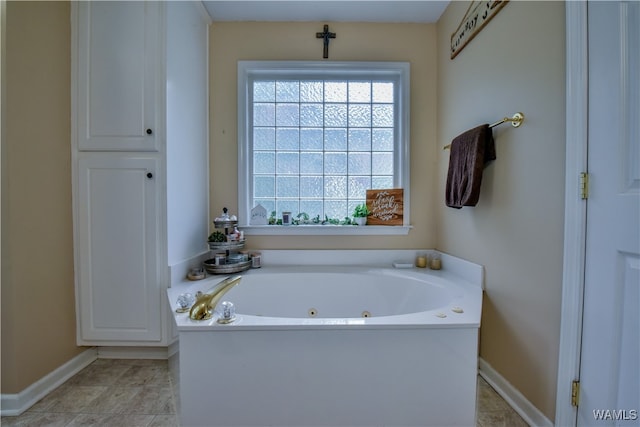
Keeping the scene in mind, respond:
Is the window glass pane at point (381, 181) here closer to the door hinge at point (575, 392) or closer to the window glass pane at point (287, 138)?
the window glass pane at point (287, 138)

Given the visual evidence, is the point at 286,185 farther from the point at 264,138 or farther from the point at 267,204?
the point at 264,138

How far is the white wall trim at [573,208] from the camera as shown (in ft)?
3.22

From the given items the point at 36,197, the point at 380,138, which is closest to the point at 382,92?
the point at 380,138

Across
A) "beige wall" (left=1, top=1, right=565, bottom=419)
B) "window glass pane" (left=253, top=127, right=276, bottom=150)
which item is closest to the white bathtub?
"beige wall" (left=1, top=1, right=565, bottom=419)

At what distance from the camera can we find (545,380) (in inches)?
44.1

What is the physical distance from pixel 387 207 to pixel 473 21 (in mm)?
1250

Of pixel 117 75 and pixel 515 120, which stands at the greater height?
pixel 117 75

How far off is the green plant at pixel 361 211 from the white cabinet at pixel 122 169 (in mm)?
1271

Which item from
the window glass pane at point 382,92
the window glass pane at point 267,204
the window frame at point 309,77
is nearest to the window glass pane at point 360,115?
the window glass pane at point 382,92

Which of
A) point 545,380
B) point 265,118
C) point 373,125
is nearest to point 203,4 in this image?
point 265,118

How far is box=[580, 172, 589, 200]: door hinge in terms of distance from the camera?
97 cm

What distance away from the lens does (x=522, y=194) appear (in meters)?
1.24

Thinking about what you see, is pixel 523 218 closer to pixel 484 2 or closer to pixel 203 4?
pixel 484 2

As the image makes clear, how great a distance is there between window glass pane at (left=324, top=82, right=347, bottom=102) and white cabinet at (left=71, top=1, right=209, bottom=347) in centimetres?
109
